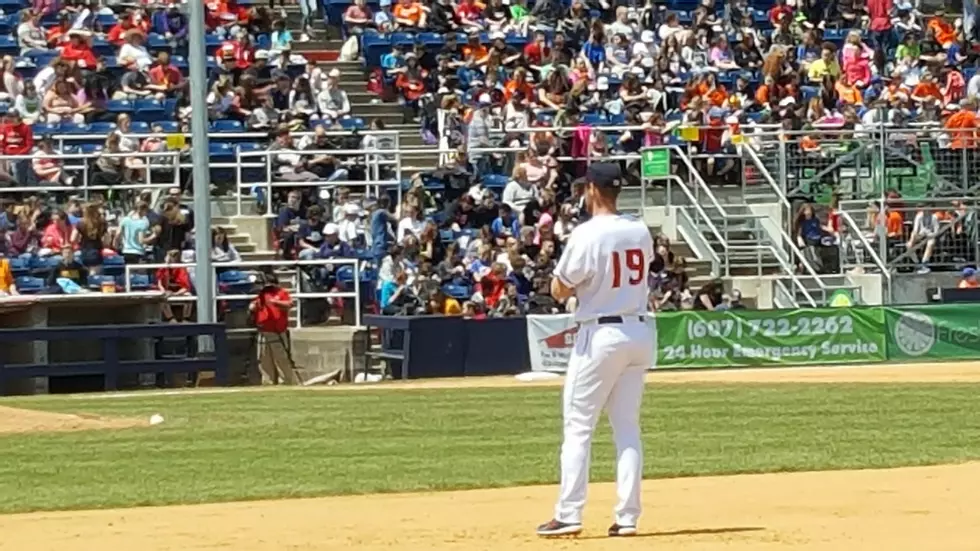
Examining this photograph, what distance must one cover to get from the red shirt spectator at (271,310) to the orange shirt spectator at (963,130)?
1136cm

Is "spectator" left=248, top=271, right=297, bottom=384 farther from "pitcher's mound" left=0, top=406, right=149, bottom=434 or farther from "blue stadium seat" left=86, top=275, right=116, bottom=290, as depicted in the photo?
"pitcher's mound" left=0, top=406, right=149, bottom=434

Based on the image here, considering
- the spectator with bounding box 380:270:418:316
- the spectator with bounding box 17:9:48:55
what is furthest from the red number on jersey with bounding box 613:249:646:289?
the spectator with bounding box 17:9:48:55

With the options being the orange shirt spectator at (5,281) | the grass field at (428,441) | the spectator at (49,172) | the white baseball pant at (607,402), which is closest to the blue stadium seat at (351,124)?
the spectator at (49,172)

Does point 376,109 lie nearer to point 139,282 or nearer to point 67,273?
point 139,282

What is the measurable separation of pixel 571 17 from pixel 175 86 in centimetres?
831

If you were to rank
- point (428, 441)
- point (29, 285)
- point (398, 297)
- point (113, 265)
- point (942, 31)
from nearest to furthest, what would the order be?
point (428, 441)
point (29, 285)
point (113, 265)
point (398, 297)
point (942, 31)

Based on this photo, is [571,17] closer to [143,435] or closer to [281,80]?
[281,80]

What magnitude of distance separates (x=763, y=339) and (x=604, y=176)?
67.2 ft

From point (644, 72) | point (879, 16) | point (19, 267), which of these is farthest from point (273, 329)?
point (879, 16)

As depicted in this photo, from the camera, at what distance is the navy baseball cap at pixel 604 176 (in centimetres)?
1076

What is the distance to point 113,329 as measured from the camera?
1115 inches

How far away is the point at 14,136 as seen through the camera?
102 feet

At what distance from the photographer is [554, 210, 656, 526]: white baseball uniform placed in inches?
422

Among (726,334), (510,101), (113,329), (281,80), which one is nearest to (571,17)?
(510,101)
